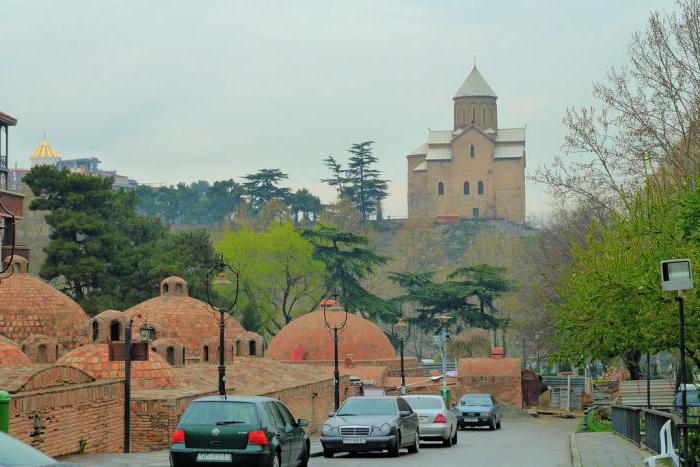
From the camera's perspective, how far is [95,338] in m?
41.8

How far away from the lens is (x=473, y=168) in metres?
151

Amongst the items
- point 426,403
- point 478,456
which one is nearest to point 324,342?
point 426,403

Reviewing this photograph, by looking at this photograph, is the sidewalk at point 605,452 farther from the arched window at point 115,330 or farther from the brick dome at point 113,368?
the arched window at point 115,330

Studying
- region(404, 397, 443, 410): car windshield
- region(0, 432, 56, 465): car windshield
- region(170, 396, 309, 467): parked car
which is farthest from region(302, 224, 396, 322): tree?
region(0, 432, 56, 465): car windshield

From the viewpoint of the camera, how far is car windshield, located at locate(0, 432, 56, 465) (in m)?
9.95

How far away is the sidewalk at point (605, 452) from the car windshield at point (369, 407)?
358 cm

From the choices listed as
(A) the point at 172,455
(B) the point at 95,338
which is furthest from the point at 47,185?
(A) the point at 172,455

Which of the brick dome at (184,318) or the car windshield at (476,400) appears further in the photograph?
the brick dome at (184,318)

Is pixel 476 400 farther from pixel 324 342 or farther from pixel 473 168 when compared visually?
pixel 473 168

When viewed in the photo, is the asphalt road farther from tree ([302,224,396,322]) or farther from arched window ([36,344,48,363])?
tree ([302,224,396,322])

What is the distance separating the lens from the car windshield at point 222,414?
17.2 meters

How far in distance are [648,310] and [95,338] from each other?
22.8m

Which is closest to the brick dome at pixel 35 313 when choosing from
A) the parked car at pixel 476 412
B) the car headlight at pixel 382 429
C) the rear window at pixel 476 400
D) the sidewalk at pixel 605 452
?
the rear window at pixel 476 400

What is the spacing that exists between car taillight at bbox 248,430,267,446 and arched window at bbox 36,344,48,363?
2925 cm
